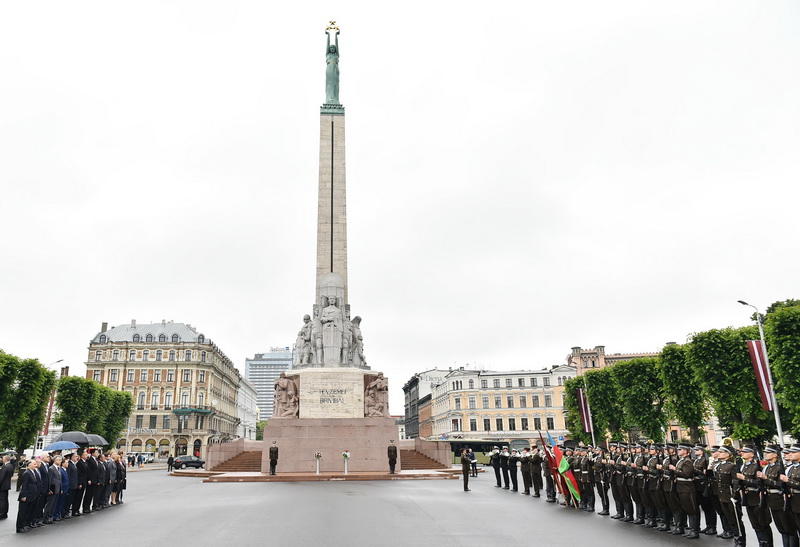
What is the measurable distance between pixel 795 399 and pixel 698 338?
638 cm

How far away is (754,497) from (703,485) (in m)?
1.95

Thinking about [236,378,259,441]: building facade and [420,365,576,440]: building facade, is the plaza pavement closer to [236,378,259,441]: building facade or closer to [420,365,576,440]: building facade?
[420,365,576,440]: building facade

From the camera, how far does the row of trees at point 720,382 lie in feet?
79.5

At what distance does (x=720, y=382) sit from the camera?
29.3 metres

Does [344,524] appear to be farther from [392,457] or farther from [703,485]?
[392,457]

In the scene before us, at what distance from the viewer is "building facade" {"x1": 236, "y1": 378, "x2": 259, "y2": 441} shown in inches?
4758

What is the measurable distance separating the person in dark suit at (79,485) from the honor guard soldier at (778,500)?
15397mm

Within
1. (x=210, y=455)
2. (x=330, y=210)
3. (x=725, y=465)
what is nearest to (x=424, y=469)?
(x=210, y=455)

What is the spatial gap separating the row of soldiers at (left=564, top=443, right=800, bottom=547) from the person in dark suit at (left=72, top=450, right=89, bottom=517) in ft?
42.7

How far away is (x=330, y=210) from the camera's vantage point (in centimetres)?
3775

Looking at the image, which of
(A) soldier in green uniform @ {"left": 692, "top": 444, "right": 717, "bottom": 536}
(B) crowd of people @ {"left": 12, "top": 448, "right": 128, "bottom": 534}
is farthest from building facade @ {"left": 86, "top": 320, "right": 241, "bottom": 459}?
(A) soldier in green uniform @ {"left": 692, "top": 444, "right": 717, "bottom": 536}

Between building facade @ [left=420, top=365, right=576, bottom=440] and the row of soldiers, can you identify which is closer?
the row of soldiers

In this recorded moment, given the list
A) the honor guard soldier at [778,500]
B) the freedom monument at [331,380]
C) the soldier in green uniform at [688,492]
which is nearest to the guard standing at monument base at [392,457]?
the freedom monument at [331,380]

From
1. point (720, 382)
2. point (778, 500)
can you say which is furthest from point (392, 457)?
point (778, 500)
